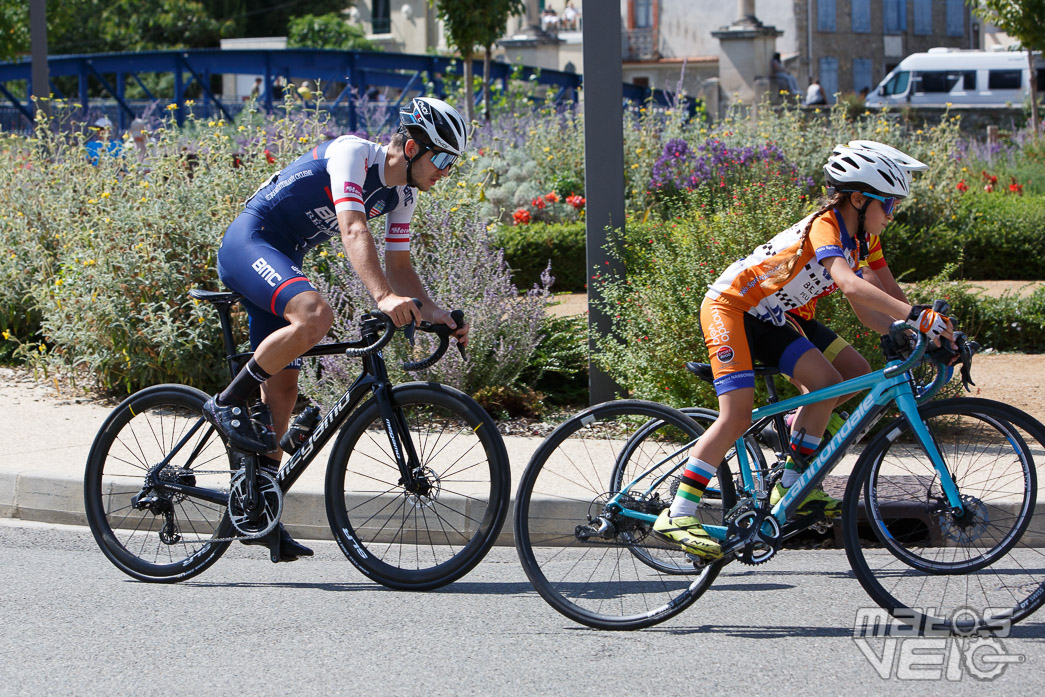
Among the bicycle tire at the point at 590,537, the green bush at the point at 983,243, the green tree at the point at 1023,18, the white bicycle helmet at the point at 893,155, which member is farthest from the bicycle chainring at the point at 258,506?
the green tree at the point at 1023,18

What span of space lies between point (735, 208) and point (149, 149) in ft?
16.6

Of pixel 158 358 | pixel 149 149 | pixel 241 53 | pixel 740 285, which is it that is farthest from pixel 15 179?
pixel 241 53

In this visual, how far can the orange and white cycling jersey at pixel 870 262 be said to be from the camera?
14.6ft

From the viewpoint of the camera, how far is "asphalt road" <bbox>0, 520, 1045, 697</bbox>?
147 inches

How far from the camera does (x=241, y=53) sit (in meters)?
34.0

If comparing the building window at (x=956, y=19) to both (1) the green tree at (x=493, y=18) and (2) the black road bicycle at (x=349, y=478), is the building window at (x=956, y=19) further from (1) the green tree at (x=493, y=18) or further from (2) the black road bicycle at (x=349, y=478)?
(2) the black road bicycle at (x=349, y=478)

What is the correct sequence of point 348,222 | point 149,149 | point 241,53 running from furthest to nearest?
1. point 241,53
2. point 149,149
3. point 348,222

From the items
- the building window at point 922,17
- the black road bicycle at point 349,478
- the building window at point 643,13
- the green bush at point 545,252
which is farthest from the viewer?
the building window at point 922,17

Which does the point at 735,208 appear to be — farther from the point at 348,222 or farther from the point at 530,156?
the point at 530,156

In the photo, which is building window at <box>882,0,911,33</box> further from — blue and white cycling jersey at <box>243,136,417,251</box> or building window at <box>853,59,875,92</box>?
blue and white cycling jersey at <box>243,136,417,251</box>

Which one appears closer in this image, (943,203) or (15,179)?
(15,179)

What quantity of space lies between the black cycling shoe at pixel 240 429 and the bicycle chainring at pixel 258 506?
14 cm

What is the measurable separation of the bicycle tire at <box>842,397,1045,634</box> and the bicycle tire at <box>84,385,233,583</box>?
2.56 meters

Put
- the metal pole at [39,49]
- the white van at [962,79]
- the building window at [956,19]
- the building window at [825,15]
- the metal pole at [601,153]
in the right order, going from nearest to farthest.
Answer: the metal pole at [601,153], the metal pole at [39,49], the white van at [962,79], the building window at [825,15], the building window at [956,19]
